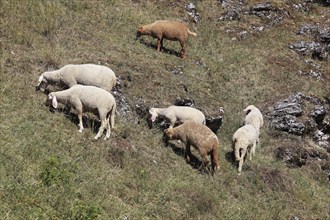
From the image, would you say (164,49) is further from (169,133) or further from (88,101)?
(88,101)

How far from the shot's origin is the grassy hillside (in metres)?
9.31

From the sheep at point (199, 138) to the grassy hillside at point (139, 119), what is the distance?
346mm

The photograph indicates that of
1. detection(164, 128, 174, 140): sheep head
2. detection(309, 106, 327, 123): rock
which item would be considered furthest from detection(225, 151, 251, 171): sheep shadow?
detection(309, 106, 327, 123): rock

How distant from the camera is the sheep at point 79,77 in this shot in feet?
43.5

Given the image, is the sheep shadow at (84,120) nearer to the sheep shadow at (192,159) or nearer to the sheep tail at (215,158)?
the sheep shadow at (192,159)

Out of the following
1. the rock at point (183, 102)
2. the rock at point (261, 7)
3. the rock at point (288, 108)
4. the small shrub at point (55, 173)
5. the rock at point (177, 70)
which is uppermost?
the small shrub at point (55, 173)

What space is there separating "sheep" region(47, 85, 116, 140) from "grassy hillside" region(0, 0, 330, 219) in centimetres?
32

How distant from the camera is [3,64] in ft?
44.5

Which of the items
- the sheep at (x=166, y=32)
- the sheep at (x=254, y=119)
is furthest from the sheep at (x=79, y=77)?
the sheep at (x=166, y=32)

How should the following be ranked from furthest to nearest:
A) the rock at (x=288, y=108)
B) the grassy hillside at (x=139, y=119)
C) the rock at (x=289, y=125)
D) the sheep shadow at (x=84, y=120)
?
the rock at (x=288, y=108) → the rock at (x=289, y=125) → the sheep shadow at (x=84, y=120) → the grassy hillside at (x=139, y=119)

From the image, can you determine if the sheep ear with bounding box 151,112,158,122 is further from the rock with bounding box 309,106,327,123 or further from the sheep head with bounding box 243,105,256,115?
the rock with bounding box 309,106,327,123

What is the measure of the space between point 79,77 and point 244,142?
200 inches

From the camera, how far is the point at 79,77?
13.3 meters

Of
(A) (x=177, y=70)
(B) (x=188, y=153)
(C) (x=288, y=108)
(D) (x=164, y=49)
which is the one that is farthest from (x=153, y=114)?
(C) (x=288, y=108)
